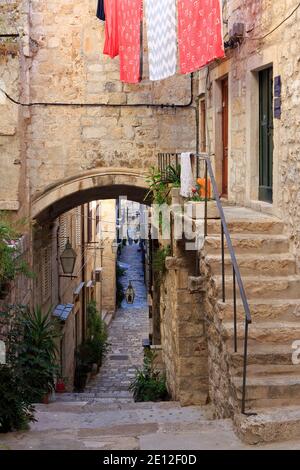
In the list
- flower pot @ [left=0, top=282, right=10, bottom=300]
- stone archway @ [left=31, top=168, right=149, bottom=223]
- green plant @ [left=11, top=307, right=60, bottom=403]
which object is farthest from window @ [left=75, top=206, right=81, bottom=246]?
flower pot @ [left=0, top=282, right=10, bottom=300]

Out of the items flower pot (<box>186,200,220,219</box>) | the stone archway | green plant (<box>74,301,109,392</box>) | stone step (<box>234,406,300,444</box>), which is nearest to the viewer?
stone step (<box>234,406,300,444</box>)

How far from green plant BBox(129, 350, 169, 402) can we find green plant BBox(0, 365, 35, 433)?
4967mm

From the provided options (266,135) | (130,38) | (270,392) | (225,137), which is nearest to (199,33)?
(266,135)

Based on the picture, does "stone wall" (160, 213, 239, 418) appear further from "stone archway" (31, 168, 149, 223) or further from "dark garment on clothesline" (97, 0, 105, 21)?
"dark garment on clothesline" (97, 0, 105, 21)

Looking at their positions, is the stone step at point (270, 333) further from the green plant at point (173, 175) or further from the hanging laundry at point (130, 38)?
the hanging laundry at point (130, 38)

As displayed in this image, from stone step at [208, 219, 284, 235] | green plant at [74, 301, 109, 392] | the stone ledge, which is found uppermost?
the stone ledge

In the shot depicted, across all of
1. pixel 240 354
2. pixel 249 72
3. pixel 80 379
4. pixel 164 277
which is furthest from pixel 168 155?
pixel 80 379

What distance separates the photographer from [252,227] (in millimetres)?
8148

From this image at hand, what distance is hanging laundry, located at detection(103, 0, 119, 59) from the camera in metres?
11.0

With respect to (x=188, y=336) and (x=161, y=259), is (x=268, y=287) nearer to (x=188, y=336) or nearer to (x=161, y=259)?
(x=188, y=336)

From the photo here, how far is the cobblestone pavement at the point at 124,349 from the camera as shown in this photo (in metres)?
17.5

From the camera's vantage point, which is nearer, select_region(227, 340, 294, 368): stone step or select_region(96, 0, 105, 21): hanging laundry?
select_region(227, 340, 294, 368): stone step

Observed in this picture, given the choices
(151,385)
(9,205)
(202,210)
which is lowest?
(151,385)

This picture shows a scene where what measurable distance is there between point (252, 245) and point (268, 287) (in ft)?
2.23
